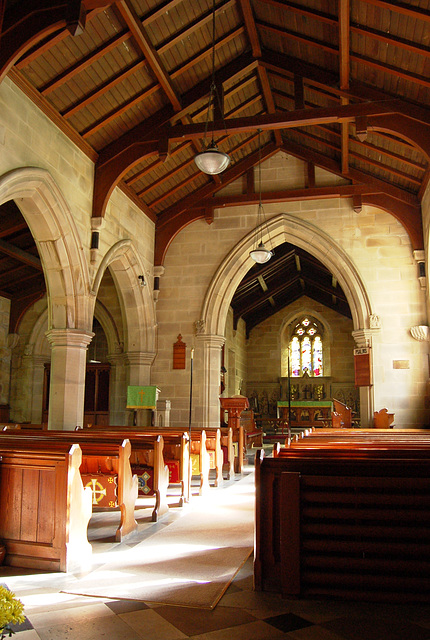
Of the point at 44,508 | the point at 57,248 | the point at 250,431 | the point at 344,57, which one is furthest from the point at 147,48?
the point at 250,431

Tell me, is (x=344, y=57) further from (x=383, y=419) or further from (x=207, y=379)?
(x=207, y=379)

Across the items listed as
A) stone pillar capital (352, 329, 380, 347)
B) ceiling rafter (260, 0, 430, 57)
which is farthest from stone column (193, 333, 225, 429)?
ceiling rafter (260, 0, 430, 57)

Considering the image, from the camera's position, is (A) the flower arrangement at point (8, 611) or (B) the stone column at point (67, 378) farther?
(B) the stone column at point (67, 378)

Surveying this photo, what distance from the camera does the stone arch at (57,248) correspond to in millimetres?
6848

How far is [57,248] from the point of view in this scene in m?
7.46

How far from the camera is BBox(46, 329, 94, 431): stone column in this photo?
743cm

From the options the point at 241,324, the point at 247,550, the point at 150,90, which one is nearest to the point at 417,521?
the point at 247,550

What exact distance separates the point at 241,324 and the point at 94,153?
10.8 m

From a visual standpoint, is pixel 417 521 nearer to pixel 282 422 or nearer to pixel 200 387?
pixel 200 387

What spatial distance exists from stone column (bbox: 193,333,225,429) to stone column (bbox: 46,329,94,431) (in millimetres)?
2934

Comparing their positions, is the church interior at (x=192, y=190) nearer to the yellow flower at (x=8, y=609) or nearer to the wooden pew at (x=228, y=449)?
the wooden pew at (x=228, y=449)

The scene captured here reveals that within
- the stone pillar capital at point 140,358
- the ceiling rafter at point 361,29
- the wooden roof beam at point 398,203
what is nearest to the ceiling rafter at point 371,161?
the wooden roof beam at point 398,203

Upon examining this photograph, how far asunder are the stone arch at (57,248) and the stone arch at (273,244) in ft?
10.4

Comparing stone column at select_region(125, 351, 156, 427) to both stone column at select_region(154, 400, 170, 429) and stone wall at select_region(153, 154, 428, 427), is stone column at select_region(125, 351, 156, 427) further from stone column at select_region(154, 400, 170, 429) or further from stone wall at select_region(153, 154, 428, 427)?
stone column at select_region(154, 400, 170, 429)
